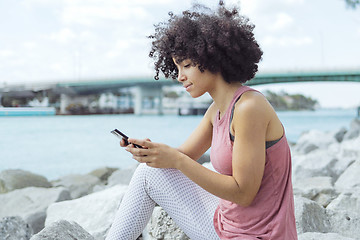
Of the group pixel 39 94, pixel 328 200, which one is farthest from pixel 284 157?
pixel 39 94

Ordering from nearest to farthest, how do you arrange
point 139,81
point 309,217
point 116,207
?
point 309,217
point 116,207
point 139,81

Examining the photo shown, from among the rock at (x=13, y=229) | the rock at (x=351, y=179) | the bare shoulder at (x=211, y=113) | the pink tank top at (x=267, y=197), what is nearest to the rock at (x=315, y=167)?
the rock at (x=351, y=179)

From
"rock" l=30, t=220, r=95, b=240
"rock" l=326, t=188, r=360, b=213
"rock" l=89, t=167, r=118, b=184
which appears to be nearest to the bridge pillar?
"rock" l=89, t=167, r=118, b=184

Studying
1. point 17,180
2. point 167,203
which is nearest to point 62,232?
point 167,203

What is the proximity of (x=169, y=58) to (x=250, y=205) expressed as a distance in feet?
1.64

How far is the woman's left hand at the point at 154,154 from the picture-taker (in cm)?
113

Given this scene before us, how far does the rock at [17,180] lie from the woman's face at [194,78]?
→ 12.0 feet

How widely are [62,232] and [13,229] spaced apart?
0.58 metres

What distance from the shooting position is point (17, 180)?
449cm

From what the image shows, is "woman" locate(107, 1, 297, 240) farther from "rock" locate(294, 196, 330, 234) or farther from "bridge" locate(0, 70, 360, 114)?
"bridge" locate(0, 70, 360, 114)

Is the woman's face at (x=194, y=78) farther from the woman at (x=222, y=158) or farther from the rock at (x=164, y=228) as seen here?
the rock at (x=164, y=228)

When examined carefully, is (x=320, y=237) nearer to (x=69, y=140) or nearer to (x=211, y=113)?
(x=211, y=113)

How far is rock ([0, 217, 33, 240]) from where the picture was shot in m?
1.84

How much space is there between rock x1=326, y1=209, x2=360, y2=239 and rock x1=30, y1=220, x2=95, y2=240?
1071mm
